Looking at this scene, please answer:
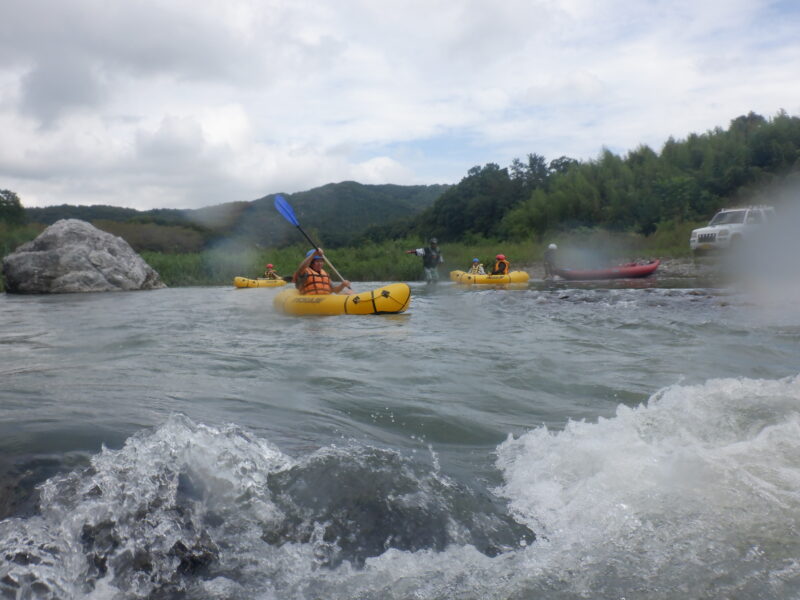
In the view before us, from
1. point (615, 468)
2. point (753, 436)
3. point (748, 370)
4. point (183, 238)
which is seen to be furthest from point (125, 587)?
point (183, 238)

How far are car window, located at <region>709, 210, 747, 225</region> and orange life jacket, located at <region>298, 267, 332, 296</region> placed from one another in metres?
11.8

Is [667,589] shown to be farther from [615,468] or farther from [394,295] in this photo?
[394,295]

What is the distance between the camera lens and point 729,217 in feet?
56.1

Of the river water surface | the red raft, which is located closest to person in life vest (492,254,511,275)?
the red raft

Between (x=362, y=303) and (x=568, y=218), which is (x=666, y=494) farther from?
(x=568, y=218)

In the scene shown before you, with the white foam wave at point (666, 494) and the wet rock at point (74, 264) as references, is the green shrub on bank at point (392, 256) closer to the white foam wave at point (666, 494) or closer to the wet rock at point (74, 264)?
the wet rock at point (74, 264)

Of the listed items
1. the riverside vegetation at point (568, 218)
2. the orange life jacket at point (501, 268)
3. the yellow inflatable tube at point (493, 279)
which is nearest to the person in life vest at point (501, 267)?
the orange life jacket at point (501, 268)

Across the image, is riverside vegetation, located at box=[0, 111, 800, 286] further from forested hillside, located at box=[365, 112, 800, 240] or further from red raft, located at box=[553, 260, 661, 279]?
red raft, located at box=[553, 260, 661, 279]

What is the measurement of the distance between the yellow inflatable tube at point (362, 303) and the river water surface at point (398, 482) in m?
4.09

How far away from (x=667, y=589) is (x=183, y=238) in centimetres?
2733

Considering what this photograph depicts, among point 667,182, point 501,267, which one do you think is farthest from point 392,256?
point 667,182

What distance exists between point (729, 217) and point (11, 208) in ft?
93.5

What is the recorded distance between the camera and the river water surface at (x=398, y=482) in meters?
1.93

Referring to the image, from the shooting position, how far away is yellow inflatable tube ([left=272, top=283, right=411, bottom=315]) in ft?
30.1
